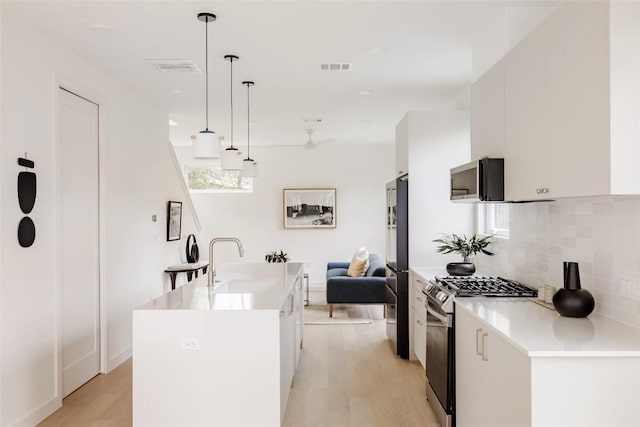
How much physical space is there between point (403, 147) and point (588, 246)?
8.02 ft

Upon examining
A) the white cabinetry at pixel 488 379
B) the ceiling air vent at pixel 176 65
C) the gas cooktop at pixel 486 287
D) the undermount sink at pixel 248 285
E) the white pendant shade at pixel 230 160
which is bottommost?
the white cabinetry at pixel 488 379

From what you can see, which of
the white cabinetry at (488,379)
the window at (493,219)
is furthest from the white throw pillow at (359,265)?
the white cabinetry at (488,379)

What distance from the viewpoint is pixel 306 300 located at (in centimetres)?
769

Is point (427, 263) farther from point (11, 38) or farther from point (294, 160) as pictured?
point (294, 160)

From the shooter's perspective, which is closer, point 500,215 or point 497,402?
point 497,402

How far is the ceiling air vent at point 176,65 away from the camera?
4023 mm

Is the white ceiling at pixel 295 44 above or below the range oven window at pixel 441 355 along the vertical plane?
above

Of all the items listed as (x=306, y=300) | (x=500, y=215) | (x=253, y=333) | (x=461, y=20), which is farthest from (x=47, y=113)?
(x=306, y=300)

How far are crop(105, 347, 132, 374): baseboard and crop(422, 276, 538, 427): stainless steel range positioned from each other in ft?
9.60

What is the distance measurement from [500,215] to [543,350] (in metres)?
2.40

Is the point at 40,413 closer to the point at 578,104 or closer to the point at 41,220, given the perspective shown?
the point at 41,220

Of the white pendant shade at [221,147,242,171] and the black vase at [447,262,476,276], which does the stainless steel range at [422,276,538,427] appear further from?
the white pendant shade at [221,147,242,171]

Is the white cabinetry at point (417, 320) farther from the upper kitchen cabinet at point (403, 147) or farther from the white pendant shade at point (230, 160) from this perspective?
the white pendant shade at point (230, 160)

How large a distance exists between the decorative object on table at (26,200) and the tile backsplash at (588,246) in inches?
134
